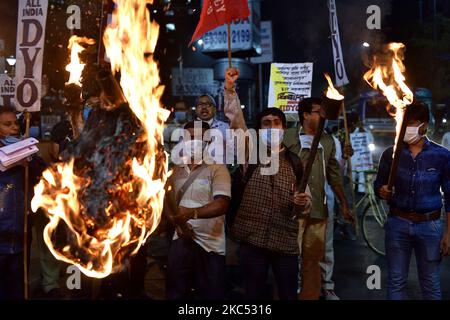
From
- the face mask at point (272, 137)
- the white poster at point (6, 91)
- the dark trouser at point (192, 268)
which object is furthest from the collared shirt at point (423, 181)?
the white poster at point (6, 91)

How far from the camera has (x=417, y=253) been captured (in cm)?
484

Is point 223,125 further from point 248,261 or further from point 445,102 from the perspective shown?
point 445,102

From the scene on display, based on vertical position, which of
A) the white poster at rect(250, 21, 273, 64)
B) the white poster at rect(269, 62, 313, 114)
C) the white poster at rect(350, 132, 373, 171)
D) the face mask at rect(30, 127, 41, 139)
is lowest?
the white poster at rect(350, 132, 373, 171)

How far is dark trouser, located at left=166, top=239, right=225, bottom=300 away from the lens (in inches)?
176

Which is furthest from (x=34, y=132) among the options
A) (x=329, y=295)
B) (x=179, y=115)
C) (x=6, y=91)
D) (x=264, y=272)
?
(x=329, y=295)

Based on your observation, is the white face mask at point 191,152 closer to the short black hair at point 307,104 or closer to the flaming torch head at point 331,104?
the flaming torch head at point 331,104

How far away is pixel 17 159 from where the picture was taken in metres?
4.74

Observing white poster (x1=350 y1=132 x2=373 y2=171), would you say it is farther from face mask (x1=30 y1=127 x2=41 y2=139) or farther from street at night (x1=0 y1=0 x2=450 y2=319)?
face mask (x1=30 y1=127 x2=41 y2=139)

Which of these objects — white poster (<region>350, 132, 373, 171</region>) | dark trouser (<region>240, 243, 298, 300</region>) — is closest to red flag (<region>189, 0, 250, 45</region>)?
dark trouser (<region>240, 243, 298, 300</region>)

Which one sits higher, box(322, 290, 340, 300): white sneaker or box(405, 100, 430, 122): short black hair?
box(405, 100, 430, 122): short black hair

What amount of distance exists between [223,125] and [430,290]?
3.73m

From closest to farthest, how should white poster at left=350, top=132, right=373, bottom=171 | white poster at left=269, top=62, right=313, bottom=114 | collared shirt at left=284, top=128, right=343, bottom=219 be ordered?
collared shirt at left=284, top=128, right=343, bottom=219 < white poster at left=269, top=62, right=313, bottom=114 < white poster at left=350, top=132, right=373, bottom=171

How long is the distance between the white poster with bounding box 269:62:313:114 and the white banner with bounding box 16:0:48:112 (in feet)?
13.6

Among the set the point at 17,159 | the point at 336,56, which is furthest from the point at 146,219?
the point at 336,56
